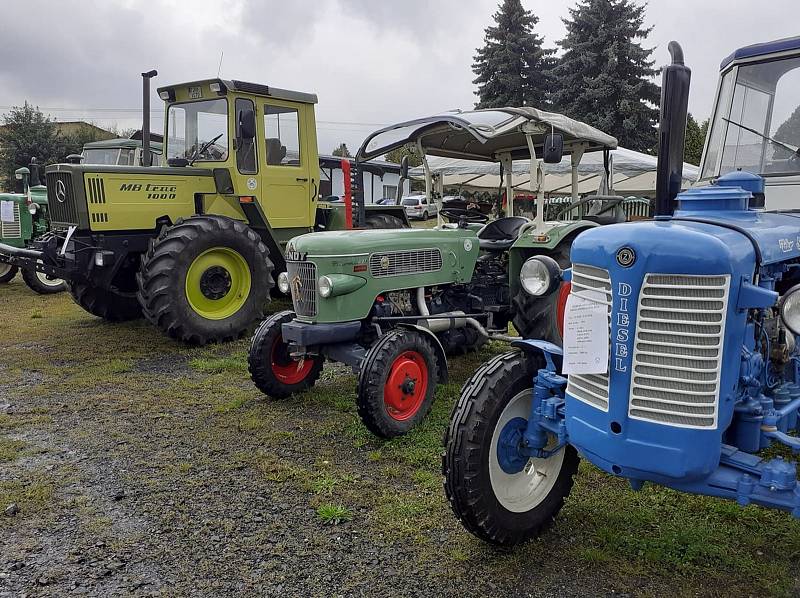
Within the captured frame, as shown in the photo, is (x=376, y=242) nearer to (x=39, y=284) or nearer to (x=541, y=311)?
(x=541, y=311)

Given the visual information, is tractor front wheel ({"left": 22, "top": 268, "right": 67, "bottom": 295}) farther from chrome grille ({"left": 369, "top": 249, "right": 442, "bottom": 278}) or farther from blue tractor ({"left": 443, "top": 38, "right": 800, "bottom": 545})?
blue tractor ({"left": 443, "top": 38, "right": 800, "bottom": 545})

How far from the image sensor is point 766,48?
3.98 metres

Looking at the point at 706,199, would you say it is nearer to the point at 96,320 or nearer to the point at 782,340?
the point at 782,340

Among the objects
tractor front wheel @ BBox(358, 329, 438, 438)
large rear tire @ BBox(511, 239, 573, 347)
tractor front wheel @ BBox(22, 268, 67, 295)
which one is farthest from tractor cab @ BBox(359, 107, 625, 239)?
tractor front wheel @ BBox(22, 268, 67, 295)

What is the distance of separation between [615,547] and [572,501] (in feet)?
1.44

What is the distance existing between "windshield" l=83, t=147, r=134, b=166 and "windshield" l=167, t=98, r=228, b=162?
385 cm

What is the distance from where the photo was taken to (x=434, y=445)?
13.2 ft

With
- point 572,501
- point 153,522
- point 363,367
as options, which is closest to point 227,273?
point 363,367

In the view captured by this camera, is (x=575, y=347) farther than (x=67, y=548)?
No

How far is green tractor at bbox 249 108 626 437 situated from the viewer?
4.22m

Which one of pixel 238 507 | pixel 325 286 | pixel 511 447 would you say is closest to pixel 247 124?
pixel 325 286

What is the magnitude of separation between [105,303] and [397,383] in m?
4.87

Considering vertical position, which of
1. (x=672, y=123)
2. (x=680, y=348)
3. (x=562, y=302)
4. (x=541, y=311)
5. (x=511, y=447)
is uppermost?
(x=672, y=123)

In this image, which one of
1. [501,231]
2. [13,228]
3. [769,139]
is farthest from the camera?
[13,228]
